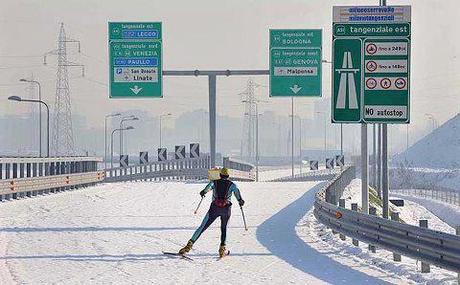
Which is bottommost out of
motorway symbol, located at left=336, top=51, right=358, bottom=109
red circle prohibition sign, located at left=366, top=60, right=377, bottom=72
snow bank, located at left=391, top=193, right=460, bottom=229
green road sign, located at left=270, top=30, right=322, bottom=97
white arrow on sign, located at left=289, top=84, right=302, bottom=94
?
snow bank, located at left=391, top=193, right=460, bottom=229

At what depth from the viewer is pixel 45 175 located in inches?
1491

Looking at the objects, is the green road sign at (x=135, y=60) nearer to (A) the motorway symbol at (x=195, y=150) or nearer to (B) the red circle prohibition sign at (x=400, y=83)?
(A) the motorway symbol at (x=195, y=150)

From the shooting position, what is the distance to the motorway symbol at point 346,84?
19844mm

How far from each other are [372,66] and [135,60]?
20812 mm

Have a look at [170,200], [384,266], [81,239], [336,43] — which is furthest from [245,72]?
[384,266]

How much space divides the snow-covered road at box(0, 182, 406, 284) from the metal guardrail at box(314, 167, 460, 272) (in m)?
0.74

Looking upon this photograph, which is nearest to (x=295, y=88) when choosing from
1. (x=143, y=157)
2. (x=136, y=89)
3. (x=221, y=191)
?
(x=136, y=89)

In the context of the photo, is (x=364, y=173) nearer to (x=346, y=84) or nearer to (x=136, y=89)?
(x=346, y=84)

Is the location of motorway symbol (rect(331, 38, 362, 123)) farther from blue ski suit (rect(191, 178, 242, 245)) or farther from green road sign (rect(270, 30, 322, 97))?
green road sign (rect(270, 30, 322, 97))

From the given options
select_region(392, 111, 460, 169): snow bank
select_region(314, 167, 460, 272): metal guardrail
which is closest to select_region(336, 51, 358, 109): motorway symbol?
select_region(314, 167, 460, 272): metal guardrail

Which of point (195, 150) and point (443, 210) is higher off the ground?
point (195, 150)

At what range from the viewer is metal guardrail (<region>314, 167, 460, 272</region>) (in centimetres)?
1170

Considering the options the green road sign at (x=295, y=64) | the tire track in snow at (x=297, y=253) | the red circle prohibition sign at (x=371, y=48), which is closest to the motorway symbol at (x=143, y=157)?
the green road sign at (x=295, y=64)

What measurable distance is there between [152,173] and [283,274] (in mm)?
53480
